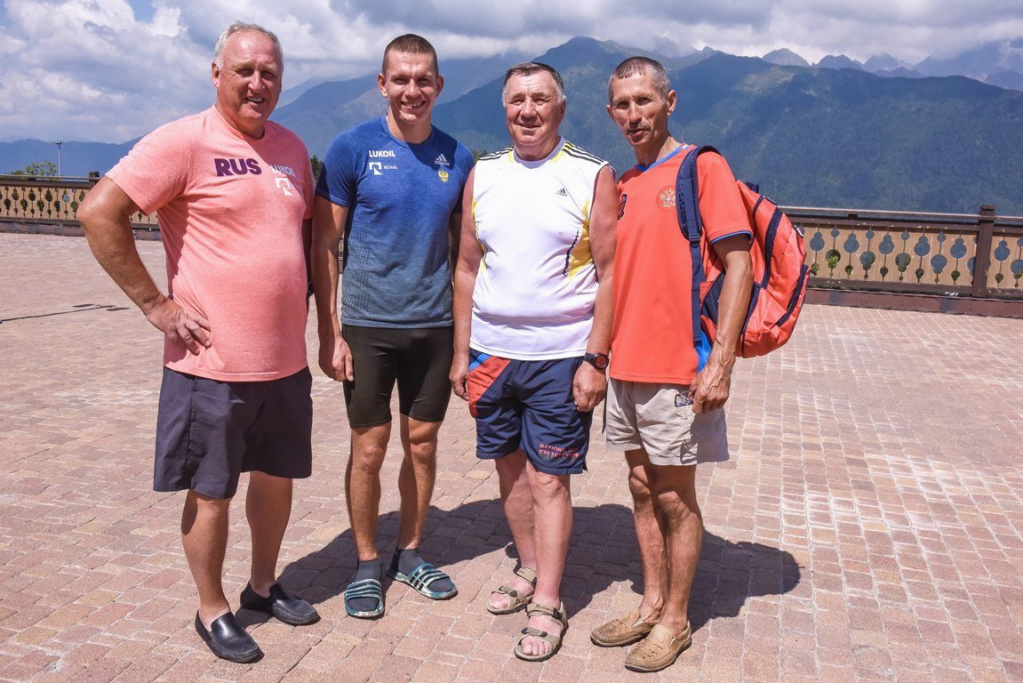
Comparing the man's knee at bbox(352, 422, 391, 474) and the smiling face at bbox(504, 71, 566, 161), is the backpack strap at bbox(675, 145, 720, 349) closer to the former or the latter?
the smiling face at bbox(504, 71, 566, 161)

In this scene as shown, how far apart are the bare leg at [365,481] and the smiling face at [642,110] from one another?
1.54 m

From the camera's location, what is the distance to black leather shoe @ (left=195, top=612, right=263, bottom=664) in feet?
10.6

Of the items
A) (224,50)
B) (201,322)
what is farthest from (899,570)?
(224,50)

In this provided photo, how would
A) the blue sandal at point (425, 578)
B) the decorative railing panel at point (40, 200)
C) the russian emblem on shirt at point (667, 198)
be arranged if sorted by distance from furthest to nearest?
the decorative railing panel at point (40, 200) → the blue sandal at point (425, 578) → the russian emblem on shirt at point (667, 198)

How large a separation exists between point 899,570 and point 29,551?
13.4ft

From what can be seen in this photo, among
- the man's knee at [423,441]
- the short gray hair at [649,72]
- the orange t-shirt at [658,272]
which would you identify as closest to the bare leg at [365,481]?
the man's knee at [423,441]

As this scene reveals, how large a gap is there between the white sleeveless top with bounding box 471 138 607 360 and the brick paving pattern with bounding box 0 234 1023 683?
1.20 m

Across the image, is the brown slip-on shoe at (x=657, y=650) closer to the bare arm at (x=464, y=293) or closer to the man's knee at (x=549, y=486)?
the man's knee at (x=549, y=486)

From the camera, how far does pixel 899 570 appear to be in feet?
14.1

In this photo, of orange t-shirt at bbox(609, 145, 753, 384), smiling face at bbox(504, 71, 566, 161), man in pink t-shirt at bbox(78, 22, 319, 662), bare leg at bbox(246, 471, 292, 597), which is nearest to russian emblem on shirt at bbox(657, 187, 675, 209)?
orange t-shirt at bbox(609, 145, 753, 384)

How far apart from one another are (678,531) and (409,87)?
1.99 meters

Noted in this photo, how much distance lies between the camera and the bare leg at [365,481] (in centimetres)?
373

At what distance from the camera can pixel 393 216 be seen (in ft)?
11.7

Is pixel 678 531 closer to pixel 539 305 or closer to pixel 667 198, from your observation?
pixel 539 305
